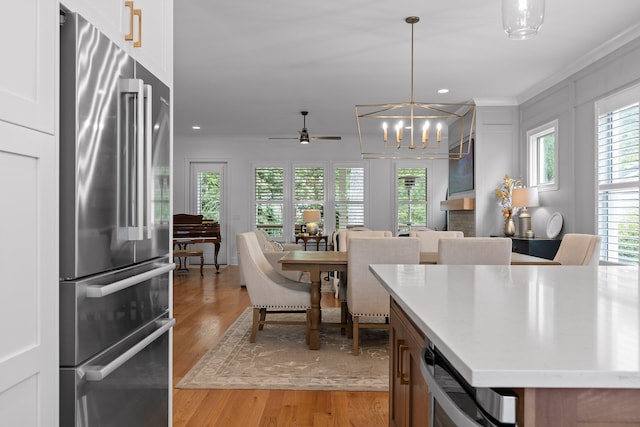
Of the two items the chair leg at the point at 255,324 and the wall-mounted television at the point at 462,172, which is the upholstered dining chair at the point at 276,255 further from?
the wall-mounted television at the point at 462,172

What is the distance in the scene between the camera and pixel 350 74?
518 cm

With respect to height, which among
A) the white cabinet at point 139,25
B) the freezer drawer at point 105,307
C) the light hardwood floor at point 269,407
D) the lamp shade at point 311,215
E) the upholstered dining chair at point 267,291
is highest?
the white cabinet at point 139,25

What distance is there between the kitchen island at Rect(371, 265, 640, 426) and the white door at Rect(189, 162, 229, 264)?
831 cm

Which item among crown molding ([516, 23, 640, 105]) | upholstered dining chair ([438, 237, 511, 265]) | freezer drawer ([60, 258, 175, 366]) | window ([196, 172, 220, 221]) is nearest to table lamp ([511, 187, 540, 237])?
crown molding ([516, 23, 640, 105])

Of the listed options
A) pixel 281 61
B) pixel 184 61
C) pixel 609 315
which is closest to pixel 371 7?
pixel 281 61

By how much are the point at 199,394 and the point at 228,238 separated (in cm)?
682

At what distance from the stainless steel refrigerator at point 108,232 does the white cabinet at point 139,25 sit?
4 centimetres

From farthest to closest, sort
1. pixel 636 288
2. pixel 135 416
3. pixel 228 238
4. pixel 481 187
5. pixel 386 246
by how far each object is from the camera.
A: pixel 228 238, pixel 481 187, pixel 386 246, pixel 135 416, pixel 636 288

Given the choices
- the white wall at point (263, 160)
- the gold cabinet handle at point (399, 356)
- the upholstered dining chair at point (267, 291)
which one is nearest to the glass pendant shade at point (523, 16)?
the gold cabinet handle at point (399, 356)

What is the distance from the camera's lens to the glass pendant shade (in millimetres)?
1615

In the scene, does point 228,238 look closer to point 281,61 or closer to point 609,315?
point 281,61

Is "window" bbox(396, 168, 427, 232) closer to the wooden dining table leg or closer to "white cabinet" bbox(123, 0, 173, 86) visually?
the wooden dining table leg

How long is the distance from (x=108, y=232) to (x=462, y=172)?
633 cm

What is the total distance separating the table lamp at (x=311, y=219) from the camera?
28.7 ft
